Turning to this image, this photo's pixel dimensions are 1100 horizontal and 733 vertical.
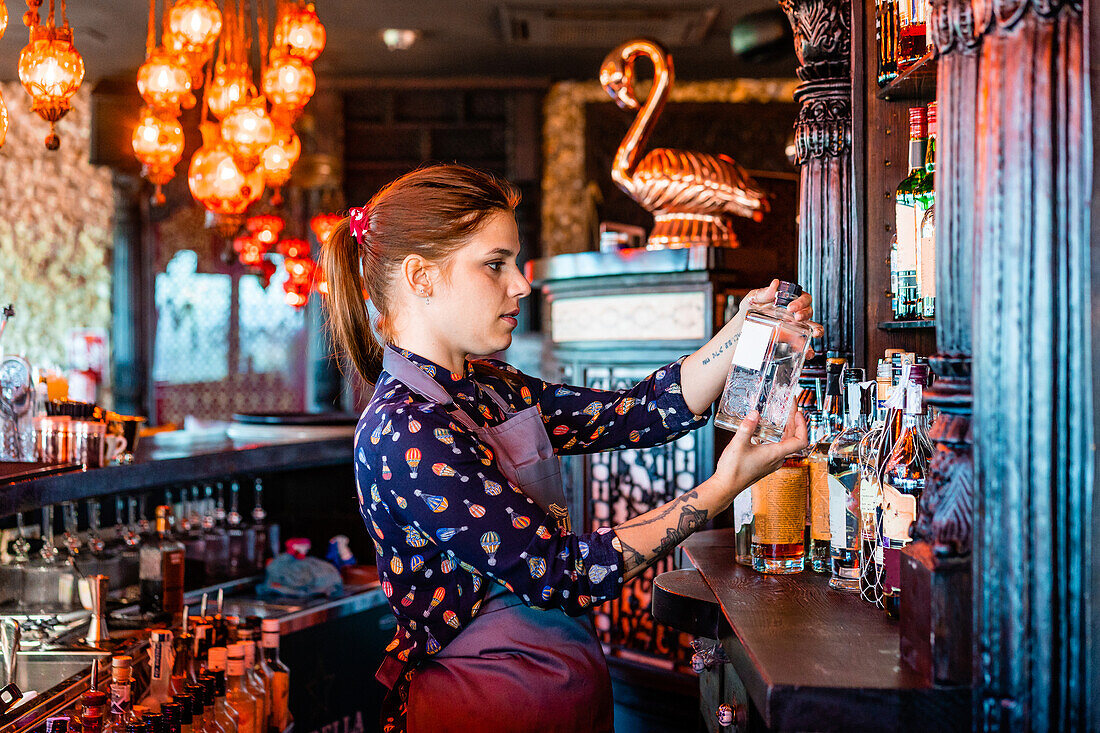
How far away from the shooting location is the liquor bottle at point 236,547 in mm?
3062

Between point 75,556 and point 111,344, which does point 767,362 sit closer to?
point 75,556

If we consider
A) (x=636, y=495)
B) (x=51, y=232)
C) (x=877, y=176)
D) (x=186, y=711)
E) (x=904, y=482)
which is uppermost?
(x=51, y=232)

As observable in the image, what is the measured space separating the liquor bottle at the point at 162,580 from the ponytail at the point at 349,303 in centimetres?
106

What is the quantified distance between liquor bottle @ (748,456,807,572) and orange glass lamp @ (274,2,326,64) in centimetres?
248

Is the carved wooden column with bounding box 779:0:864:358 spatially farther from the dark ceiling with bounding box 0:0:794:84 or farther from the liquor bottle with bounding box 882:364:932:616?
the dark ceiling with bounding box 0:0:794:84

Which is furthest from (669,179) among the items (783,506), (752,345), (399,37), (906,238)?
(399,37)

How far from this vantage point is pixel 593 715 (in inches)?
61.3

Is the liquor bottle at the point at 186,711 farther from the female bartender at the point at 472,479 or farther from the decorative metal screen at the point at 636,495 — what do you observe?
the decorative metal screen at the point at 636,495

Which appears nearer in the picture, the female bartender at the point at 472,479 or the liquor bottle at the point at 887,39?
the female bartender at the point at 472,479

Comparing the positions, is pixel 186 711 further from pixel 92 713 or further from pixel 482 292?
pixel 482 292

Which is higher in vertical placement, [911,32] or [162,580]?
[911,32]

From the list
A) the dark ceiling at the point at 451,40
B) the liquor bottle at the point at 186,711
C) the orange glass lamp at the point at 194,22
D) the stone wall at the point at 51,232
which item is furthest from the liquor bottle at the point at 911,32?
the stone wall at the point at 51,232

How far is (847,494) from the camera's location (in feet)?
4.93

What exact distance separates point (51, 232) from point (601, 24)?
13.7 feet
